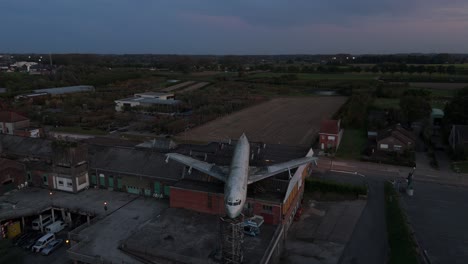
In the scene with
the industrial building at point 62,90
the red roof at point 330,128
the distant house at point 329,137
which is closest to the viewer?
the distant house at point 329,137

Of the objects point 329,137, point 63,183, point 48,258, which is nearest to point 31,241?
point 48,258

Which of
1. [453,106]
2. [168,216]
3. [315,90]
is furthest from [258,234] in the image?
[315,90]

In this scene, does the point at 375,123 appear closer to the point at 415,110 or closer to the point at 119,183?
the point at 415,110

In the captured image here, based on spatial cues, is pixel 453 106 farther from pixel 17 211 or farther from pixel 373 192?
pixel 17 211

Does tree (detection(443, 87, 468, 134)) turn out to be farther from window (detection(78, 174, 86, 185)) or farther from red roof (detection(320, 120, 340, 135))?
window (detection(78, 174, 86, 185))

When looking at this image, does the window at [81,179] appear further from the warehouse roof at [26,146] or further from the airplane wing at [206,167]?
the airplane wing at [206,167]

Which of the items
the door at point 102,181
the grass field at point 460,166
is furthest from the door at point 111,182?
the grass field at point 460,166
